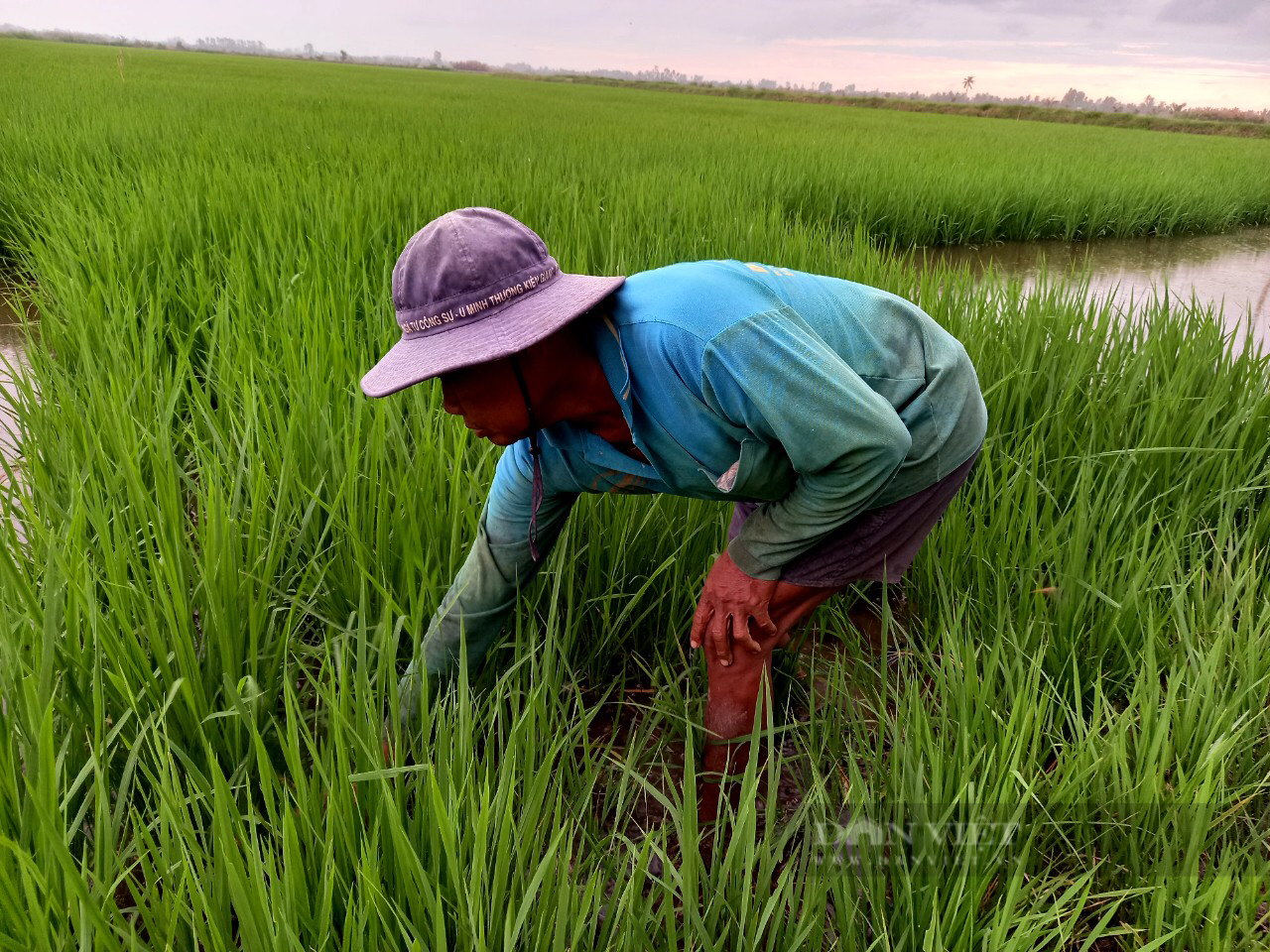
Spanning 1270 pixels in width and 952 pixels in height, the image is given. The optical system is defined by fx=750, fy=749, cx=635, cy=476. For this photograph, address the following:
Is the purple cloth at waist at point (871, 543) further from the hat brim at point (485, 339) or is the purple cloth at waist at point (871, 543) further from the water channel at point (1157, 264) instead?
the water channel at point (1157, 264)

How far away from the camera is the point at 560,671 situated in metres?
0.99

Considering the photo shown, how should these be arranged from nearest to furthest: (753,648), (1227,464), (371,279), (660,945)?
1. (660,945)
2. (753,648)
3. (1227,464)
4. (371,279)

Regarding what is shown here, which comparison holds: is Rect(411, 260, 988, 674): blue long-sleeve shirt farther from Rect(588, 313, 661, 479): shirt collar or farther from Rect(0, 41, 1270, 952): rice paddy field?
Rect(0, 41, 1270, 952): rice paddy field

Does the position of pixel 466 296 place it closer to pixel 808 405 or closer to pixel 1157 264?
pixel 808 405

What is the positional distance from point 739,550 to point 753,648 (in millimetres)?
126

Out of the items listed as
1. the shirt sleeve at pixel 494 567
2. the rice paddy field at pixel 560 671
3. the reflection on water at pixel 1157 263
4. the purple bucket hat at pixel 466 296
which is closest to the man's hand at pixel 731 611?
the rice paddy field at pixel 560 671

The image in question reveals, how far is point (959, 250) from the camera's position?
5070 mm

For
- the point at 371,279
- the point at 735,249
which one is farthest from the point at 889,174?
the point at 371,279

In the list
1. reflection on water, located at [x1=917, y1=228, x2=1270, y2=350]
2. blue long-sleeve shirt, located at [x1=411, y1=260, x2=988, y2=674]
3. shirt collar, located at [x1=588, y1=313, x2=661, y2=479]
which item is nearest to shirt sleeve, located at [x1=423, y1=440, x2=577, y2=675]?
blue long-sleeve shirt, located at [x1=411, y1=260, x2=988, y2=674]

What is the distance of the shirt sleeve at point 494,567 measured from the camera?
103 cm

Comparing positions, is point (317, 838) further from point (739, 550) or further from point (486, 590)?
point (739, 550)

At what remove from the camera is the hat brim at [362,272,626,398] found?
2.35 feet

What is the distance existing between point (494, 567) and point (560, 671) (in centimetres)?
17

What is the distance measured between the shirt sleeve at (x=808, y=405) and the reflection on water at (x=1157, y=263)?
138 inches
